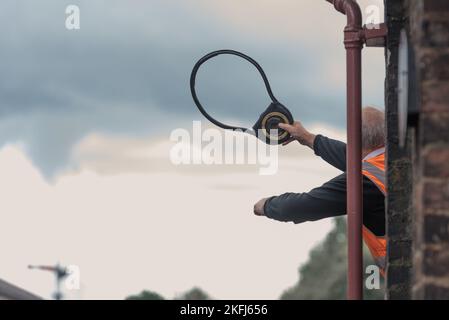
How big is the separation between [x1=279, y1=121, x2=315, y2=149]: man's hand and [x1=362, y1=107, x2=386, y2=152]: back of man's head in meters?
0.36

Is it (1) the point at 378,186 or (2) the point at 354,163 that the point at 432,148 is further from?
(1) the point at 378,186

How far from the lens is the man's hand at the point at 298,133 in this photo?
5.91 m

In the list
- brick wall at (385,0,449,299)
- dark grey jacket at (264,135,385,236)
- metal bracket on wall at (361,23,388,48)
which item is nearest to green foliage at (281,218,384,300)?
dark grey jacket at (264,135,385,236)

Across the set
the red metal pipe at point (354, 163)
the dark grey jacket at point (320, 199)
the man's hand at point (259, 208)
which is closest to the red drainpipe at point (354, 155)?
the red metal pipe at point (354, 163)

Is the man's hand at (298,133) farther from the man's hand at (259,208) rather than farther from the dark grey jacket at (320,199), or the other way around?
the man's hand at (259,208)

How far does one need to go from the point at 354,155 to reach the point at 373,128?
0.90m

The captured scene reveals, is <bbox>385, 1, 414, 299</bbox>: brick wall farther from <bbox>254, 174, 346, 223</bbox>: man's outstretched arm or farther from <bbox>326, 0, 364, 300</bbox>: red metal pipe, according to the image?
<bbox>254, 174, 346, 223</bbox>: man's outstretched arm

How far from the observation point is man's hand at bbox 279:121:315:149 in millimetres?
5906

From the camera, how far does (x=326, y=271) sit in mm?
46188

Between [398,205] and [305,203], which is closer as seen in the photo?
[398,205]

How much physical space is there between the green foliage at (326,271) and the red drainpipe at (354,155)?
37.0 meters

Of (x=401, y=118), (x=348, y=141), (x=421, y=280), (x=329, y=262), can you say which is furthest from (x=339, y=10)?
(x=329, y=262)

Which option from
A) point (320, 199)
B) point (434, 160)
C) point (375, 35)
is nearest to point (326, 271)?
point (320, 199)
